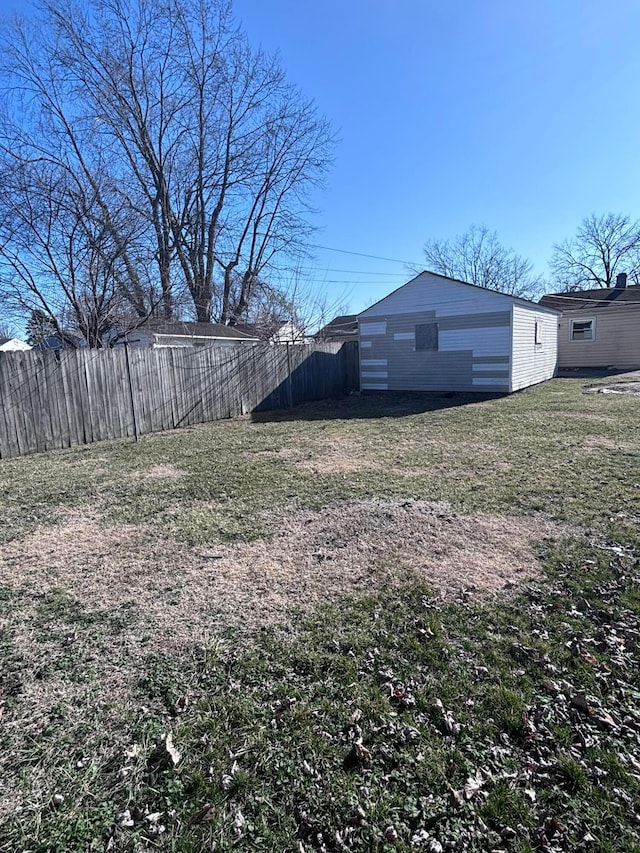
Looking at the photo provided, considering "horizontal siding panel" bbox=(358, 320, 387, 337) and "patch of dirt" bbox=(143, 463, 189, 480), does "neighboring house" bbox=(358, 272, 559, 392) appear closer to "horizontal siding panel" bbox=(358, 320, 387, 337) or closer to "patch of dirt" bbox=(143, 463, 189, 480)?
"horizontal siding panel" bbox=(358, 320, 387, 337)

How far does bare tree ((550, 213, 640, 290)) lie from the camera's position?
34500mm

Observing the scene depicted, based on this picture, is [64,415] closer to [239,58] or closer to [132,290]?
[132,290]

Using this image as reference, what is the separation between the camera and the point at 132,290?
14.2m

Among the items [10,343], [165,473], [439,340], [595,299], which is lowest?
[165,473]

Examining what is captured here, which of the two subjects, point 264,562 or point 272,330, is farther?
point 272,330

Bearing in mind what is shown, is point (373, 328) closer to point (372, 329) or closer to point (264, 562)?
point (372, 329)

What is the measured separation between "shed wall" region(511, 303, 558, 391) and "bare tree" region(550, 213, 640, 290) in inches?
965

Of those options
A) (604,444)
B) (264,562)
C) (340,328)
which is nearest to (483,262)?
(340,328)

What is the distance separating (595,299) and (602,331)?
2.29 metres

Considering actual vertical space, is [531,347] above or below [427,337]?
below

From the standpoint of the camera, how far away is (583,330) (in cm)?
1948

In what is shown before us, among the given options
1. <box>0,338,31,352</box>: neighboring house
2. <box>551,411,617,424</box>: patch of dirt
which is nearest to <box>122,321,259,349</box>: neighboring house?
<box>551,411,617,424</box>: patch of dirt

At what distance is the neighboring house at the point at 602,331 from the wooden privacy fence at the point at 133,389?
13217mm

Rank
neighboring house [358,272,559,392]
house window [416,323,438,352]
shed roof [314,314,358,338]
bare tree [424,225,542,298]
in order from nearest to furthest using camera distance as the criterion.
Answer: neighboring house [358,272,559,392] → house window [416,323,438,352] → shed roof [314,314,358,338] → bare tree [424,225,542,298]
